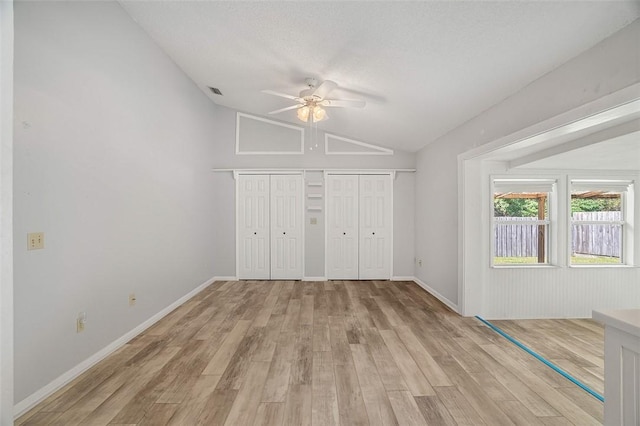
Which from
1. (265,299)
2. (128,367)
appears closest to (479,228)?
→ (265,299)

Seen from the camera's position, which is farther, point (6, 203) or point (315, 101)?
point (315, 101)

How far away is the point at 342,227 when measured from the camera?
17.5 ft

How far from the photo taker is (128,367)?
2285 millimetres

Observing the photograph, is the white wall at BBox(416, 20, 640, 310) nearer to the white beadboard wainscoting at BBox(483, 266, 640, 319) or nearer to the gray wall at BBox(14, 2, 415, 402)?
the white beadboard wainscoting at BBox(483, 266, 640, 319)

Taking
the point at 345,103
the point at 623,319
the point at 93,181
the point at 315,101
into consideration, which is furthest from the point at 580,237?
the point at 93,181

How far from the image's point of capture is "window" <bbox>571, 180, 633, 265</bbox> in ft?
12.2

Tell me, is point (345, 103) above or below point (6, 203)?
above

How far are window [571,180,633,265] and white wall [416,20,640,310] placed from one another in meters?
1.67

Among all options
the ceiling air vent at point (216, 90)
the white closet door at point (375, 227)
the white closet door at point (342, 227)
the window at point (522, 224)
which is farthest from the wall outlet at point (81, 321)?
the window at point (522, 224)

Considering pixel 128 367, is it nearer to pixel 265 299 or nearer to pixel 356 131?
pixel 265 299

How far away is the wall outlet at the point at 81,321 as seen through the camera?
2.20 m

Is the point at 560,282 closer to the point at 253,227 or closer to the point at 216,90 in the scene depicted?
the point at 253,227

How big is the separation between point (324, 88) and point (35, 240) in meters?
2.80

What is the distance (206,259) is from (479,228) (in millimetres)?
4372
